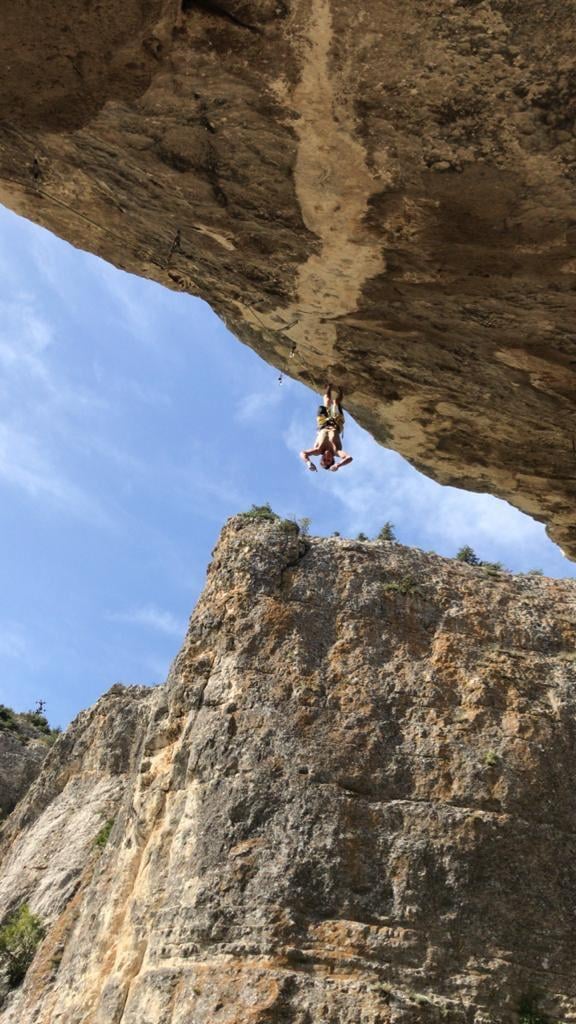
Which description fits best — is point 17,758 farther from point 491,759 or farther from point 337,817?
point 491,759

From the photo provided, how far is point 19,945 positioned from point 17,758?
43.1 ft

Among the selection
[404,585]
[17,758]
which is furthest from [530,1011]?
[17,758]

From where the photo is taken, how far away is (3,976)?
23938mm

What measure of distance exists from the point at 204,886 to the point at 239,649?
5594mm

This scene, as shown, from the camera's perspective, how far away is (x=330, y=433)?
11.0 meters

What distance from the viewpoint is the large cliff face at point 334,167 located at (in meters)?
5.10

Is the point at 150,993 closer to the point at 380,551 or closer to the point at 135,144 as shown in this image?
the point at 380,551

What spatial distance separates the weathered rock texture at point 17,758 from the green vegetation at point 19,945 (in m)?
10.5

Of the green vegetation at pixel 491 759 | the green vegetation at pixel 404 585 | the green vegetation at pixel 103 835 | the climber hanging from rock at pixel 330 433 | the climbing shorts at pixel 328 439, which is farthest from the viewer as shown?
the green vegetation at pixel 103 835

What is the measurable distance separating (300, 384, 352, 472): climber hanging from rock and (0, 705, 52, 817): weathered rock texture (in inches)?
1094

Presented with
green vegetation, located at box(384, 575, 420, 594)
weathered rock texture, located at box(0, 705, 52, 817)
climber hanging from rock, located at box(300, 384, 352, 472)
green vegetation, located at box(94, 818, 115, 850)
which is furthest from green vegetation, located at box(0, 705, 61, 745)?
climber hanging from rock, located at box(300, 384, 352, 472)

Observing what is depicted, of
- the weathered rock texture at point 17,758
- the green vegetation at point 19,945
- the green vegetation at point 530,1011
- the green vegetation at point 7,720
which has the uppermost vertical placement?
the green vegetation at point 7,720

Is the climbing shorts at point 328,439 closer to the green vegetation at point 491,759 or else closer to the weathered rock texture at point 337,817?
the weathered rock texture at point 337,817

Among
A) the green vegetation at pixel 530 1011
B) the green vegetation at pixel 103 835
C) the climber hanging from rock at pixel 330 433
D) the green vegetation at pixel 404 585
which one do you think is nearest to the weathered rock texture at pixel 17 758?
the green vegetation at pixel 103 835
